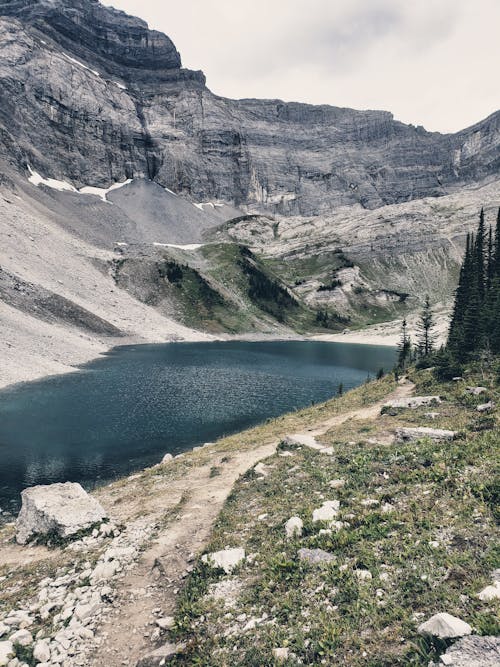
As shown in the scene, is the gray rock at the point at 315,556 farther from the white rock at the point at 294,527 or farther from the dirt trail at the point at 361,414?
the dirt trail at the point at 361,414

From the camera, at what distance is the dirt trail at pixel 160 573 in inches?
428

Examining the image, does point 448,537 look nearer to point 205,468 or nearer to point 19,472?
point 205,468

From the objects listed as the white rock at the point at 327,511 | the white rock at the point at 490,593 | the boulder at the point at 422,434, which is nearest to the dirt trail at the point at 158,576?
the white rock at the point at 327,511

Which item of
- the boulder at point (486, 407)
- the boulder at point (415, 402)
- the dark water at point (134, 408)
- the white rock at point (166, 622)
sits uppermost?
the boulder at point (486, 407)

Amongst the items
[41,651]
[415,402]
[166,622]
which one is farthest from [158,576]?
[415,402]

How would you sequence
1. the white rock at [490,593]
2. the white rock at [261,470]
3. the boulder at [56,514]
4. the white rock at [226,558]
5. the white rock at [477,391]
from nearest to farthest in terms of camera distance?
the white rock at [490,593] → the white rock at [226,558] → the boulder at [56,514] → the white rock at [261,470] → the white rock at [477,391]

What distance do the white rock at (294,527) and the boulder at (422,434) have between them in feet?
33.6

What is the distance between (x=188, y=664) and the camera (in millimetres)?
9453

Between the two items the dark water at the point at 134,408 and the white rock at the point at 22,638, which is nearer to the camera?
the white rock at the point at 22,638

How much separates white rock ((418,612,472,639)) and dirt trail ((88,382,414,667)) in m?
7.30

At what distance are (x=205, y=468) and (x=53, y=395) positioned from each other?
45.9 meters

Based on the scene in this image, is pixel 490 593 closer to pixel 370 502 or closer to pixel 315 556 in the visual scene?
pixel 315 556

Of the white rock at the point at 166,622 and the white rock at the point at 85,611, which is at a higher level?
the white rock at the point at 166,622

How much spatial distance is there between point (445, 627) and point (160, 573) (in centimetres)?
993
